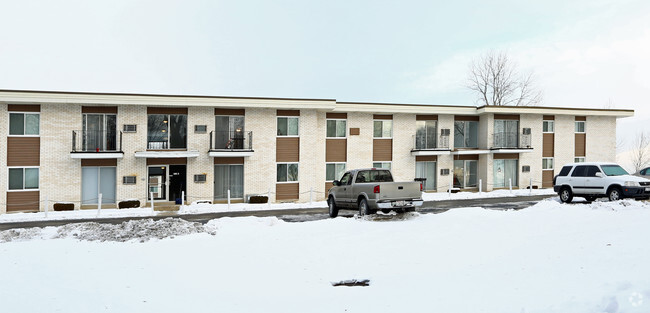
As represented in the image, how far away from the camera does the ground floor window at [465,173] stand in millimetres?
30812

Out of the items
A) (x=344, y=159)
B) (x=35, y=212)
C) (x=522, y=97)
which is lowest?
(x=35, y=212)

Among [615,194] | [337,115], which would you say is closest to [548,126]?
[615,194]

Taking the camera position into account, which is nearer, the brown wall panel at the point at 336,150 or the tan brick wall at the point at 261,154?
the tan brick wall at the point at 261,154

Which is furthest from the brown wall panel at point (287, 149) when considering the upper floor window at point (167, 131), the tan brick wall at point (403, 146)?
the tan brick wall at point (403, 146)

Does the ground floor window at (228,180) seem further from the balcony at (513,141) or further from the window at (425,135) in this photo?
the balcony at (513,141)

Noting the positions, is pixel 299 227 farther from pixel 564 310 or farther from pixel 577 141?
pixel 577 141

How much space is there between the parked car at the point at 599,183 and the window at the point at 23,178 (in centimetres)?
2858

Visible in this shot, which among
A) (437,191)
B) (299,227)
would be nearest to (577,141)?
(437,191)

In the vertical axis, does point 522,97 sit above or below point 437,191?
above

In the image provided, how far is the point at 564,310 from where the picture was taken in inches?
210

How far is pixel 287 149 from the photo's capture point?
26250 mm

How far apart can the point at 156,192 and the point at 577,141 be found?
32293mm

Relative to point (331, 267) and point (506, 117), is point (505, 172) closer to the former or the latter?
point (506, 117)

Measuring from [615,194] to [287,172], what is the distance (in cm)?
1784
